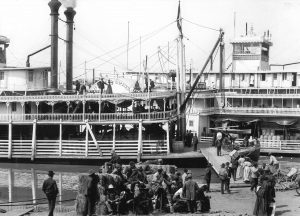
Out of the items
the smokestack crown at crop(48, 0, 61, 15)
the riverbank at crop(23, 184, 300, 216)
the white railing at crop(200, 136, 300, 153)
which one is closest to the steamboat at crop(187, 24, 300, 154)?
the white railing at crop(200, 136, 300, 153)

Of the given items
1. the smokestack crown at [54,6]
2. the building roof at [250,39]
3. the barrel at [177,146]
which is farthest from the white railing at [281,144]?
the building roof at [250,39]

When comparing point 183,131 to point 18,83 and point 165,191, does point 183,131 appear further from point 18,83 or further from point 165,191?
point 165,191

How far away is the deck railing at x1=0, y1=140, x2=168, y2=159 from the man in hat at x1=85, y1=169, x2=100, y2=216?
18.8 m

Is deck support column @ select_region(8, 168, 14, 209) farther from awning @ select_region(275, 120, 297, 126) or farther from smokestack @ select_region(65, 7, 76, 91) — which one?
awning @ select_region(275, 120, 297, 126)

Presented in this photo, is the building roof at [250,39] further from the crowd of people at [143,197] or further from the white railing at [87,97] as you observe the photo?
the crowd of people at [143,197]

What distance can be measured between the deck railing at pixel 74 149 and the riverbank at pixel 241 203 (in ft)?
41.5

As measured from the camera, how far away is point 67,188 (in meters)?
26.9

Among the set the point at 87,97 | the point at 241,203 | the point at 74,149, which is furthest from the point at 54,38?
the point at 241,203

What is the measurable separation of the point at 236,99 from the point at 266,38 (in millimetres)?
12832

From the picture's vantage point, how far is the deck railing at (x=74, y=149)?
35156mm


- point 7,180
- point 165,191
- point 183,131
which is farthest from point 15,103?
point 165,191

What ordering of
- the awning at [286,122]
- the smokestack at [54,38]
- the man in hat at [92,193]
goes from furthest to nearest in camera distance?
the awning at [286,122] < the smokestack at [54,38] < the man in hat at [92,193]

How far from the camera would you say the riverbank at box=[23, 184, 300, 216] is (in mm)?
17345

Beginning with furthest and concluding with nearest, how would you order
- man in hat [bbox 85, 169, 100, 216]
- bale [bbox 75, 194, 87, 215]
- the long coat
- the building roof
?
1. the building roof
2. the long coat
3. bale [bbox 75, 194, 87, 215]
4. man in hat [bbox 85, 169, 100, 216]
